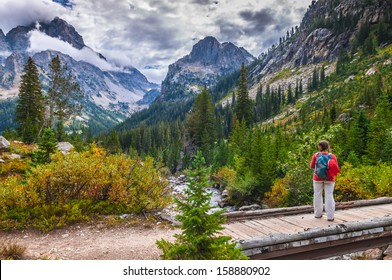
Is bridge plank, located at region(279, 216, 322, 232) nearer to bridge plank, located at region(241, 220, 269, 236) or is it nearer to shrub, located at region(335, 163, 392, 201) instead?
bridge plank, located at region(241, 220, 269, 236)

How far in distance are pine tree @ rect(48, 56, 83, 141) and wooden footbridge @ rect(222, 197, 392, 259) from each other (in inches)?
1507

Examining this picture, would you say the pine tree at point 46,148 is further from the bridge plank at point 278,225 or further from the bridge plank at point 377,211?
the bridge plank at point 377,211

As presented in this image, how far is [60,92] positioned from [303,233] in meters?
41.8

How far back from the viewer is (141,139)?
125 metres

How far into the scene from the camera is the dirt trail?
21.4ft

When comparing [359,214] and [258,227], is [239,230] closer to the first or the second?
[258,227]

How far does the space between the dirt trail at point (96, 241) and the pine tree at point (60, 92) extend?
35.8 m

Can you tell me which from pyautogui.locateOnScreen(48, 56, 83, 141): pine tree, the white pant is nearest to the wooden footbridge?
the white pant

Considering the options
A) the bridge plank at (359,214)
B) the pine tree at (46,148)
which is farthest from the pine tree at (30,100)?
the bridge plank at (359,214)

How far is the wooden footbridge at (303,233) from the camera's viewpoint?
6754 millimetres

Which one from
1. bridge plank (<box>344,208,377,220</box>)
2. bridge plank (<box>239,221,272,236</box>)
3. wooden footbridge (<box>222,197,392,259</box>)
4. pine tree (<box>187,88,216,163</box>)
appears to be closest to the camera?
wooden footbridge (<box>222,197,392,259</box>)

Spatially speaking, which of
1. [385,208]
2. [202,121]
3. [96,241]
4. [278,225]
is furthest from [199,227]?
[202,121]

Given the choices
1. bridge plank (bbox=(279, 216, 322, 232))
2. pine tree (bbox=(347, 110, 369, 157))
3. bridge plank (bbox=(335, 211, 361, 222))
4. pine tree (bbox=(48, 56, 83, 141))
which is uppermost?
pine tree (bbox=(48, 56, 83, 141))

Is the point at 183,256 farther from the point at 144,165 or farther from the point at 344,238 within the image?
the point at 144,165
